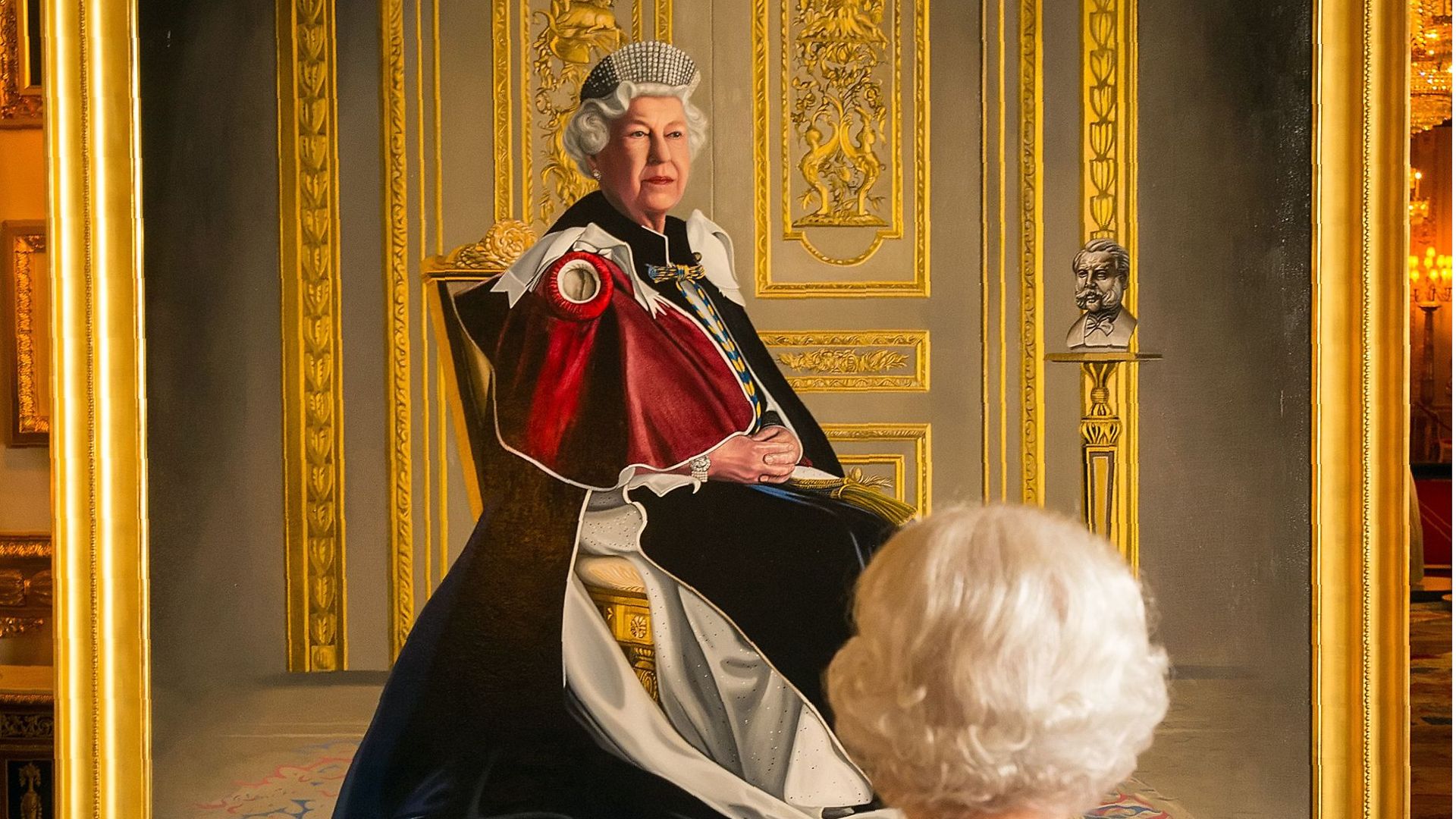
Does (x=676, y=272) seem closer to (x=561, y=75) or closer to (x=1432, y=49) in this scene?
(x=561, y=75)

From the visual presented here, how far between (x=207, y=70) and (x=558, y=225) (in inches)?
33.0

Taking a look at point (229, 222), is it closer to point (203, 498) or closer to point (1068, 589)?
point (203, 498)

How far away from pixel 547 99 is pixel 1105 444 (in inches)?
55.5

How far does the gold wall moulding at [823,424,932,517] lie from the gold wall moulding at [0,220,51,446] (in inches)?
88.9

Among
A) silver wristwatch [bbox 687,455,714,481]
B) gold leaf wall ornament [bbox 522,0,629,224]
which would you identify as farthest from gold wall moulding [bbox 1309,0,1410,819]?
gold leaf wall ornament [bbox 522,0,629,224]

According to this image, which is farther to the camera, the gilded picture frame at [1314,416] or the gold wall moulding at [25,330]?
the gold wall moulding at [25,330]

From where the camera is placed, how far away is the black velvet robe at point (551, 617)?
2.53 metres

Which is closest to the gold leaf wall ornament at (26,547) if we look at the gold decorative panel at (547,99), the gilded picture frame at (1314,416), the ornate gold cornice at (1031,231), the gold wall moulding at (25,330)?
the gold wall moulding at (25,330)

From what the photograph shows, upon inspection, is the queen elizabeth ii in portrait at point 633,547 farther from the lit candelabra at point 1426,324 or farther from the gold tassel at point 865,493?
the lit candelabra at point 1426,324

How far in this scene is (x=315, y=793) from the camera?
8.57 ft

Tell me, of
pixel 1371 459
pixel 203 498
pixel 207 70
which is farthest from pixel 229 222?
pixel 1371 459

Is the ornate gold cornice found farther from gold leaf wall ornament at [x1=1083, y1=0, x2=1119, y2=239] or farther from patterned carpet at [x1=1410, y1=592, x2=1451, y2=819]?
patterned carpet at [x1=1410, y1=592, x2=1451, y2=819]

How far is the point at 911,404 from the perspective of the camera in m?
2.58

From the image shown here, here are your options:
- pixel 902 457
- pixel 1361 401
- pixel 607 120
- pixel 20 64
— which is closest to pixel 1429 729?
pixel 1361 401
